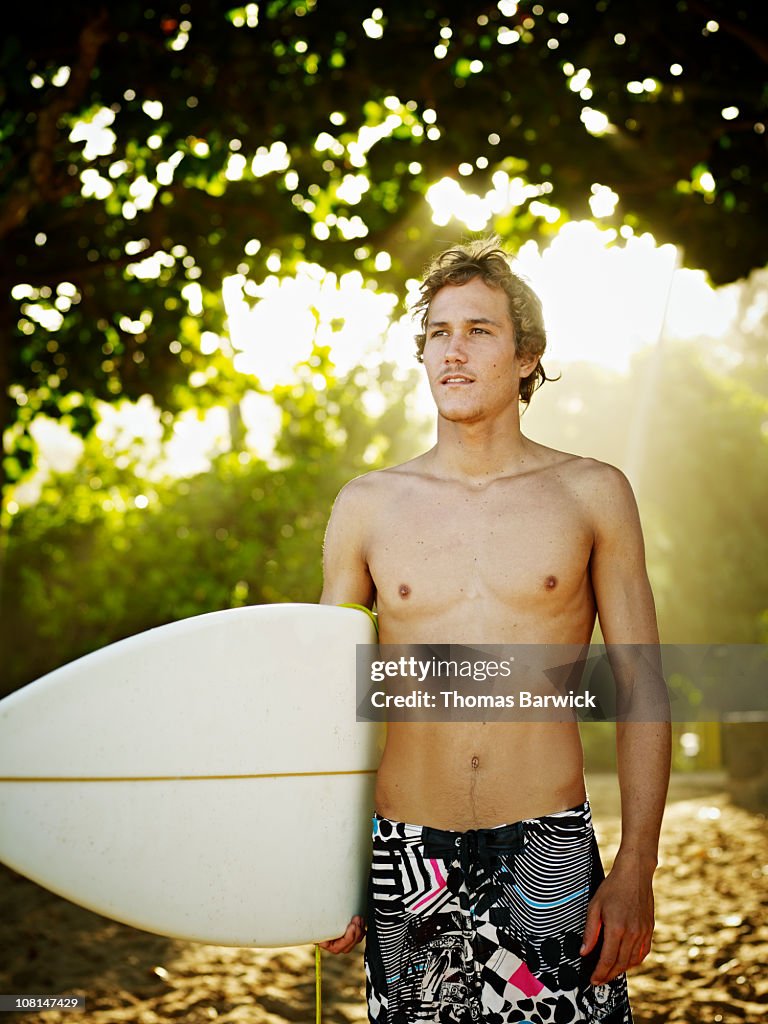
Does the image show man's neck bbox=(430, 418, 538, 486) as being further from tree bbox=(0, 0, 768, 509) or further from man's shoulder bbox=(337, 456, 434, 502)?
tree bbox=(0, 0, 768, 509)

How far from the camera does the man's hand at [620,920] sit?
1753 mm

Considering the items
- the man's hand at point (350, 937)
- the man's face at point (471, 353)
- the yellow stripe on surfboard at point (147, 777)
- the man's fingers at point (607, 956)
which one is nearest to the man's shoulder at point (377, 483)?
the man's face at point (471, 353)

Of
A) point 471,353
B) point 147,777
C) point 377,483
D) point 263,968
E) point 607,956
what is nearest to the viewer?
point 607,956

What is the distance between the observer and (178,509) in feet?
28.5

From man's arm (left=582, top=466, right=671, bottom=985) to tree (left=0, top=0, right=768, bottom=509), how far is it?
2464mm

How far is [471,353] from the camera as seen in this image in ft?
6.51

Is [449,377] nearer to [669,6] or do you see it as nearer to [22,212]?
[669,6]

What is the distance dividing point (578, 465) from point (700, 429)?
12.1m
